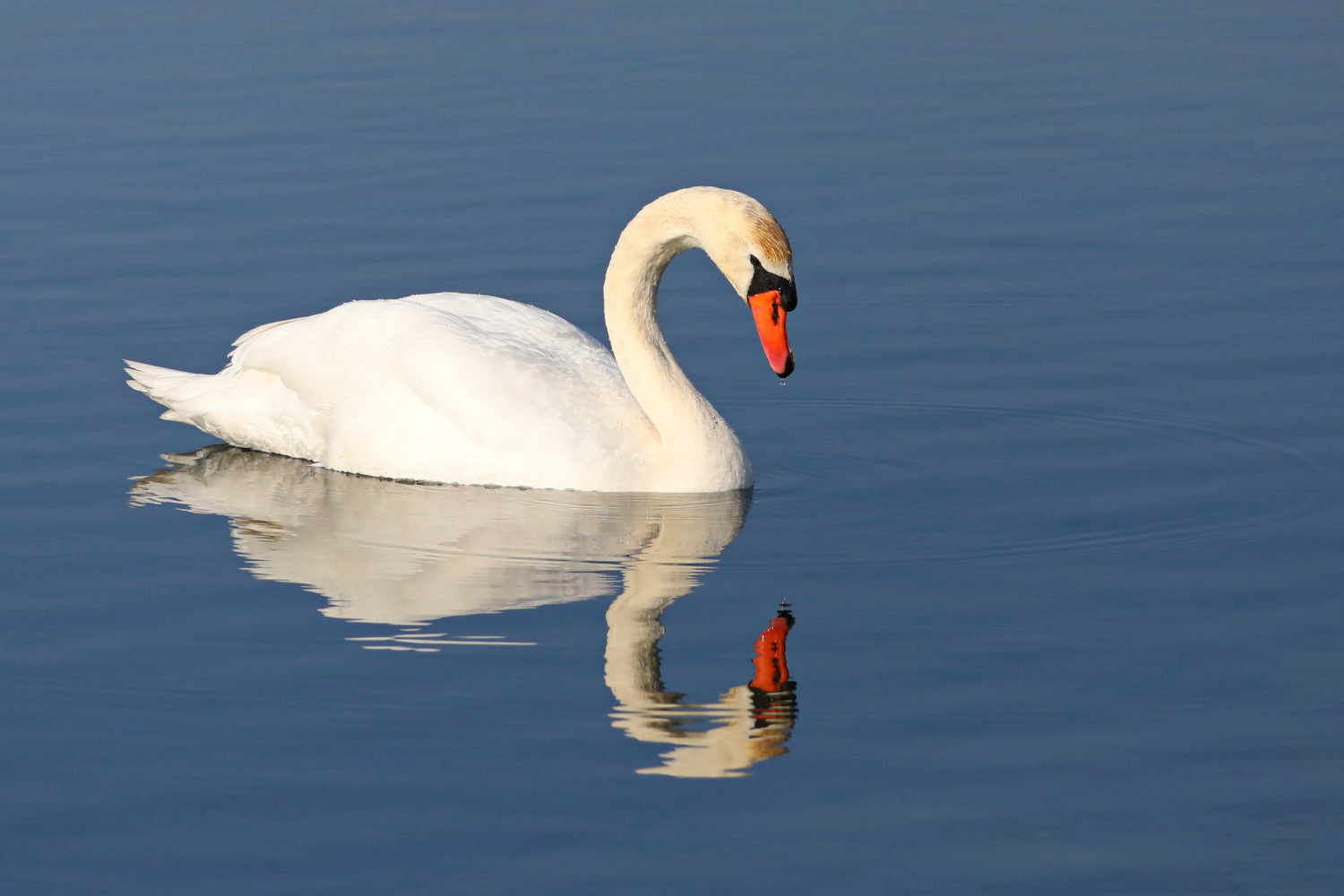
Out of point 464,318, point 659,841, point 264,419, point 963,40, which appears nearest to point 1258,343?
point 464,318

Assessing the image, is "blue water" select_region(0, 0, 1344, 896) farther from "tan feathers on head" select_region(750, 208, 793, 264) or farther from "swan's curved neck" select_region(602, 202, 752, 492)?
"tan feathers on head" select_region(750, 208, 793, 264)

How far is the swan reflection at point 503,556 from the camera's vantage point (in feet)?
24.3

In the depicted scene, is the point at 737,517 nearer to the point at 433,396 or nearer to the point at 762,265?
the point at 762,265

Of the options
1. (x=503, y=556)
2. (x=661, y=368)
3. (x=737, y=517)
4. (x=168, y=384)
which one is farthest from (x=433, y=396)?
(x=168, y=384)

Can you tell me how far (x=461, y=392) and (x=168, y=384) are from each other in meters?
1.99

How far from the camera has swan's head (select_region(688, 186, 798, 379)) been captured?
988 centimetres

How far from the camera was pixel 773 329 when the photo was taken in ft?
32.5

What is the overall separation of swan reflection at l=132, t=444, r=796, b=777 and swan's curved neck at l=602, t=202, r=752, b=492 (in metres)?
0.13

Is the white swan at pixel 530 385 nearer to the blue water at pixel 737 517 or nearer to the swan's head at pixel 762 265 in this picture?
the swan's head at pixel 762 265

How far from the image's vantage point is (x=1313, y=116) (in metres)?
16.4

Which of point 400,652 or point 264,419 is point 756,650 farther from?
point 264,419

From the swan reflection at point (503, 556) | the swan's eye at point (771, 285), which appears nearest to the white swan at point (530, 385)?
the swan's eye at point (771, 285)

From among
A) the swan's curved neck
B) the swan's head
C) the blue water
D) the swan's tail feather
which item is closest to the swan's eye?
the swan's head

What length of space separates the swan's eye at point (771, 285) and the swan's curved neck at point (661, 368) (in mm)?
485
